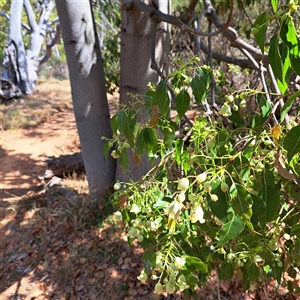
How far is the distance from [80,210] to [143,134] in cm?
206

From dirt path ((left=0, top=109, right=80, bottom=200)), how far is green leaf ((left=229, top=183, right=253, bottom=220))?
343 centimetres

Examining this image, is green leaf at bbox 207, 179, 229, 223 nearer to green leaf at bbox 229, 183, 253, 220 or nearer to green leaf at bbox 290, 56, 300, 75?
green leaf at bbox 229, 183, 253, 220

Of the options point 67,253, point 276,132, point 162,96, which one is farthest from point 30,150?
point 276,132

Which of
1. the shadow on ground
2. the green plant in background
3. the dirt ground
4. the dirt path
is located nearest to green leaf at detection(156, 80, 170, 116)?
the green plant in background

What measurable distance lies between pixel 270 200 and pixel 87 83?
5.97 ft

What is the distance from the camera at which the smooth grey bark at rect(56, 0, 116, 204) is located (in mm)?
2041

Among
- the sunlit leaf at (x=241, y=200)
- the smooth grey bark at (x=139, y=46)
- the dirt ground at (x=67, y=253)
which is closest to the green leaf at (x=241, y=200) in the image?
the sunlit leaf at (x=241, y=200)

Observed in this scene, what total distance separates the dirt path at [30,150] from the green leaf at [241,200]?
343 centimetres

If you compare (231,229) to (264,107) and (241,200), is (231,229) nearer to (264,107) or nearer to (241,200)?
(241,200)

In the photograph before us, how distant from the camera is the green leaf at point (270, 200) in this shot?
2.29 feet

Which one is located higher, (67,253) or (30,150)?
(67,253)

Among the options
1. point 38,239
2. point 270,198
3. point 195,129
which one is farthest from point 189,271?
point 38,239

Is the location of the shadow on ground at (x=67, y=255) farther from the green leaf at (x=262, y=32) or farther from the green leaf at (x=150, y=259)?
the green leaf at (x=262, y=32)

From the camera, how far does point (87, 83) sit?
2.22 m
